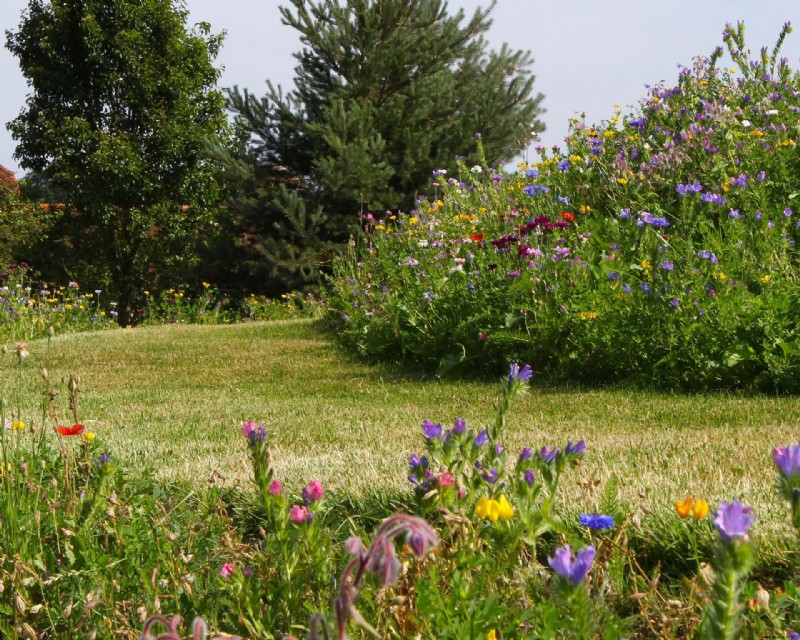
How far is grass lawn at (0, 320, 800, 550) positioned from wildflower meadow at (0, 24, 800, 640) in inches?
1.1

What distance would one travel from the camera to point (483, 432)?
2.09 meters

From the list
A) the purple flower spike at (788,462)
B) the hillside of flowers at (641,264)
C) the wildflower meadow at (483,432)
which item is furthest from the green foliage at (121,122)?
the purple flower spike at (788,462)

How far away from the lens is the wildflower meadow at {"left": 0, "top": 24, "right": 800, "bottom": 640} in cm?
188

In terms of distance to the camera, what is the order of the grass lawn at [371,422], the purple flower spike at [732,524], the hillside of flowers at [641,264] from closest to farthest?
1. the purple flower spike at [732,524]
2. the grass lawn at [371,422]
3. the hillside of flowers at [641,264]

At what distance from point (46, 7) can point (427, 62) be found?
27.6 ft

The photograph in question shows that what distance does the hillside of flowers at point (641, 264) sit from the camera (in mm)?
5391

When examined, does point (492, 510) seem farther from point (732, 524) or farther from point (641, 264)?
point (641, 264)

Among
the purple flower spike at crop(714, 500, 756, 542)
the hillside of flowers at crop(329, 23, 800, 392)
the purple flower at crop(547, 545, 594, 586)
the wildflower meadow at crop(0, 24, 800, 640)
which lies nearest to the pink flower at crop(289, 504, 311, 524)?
the wildflower meadow at crop(0, 24, 800, 640)

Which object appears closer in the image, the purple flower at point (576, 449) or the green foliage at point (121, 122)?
the purple flower at point (576, 449)

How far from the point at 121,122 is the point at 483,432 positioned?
18207mm

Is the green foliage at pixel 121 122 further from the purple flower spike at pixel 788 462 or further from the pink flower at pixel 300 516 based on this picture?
the purple flower spike at pixel 788 462

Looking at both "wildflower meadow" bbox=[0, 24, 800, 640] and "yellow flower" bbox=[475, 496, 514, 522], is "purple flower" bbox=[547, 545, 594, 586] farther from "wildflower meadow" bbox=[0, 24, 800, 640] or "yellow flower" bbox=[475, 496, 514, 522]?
"yellow flower" bbox=[475, 496, 514, 522]

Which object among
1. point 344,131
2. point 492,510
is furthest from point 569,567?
point 344,131

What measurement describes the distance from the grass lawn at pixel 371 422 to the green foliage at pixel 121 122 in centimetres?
1058
